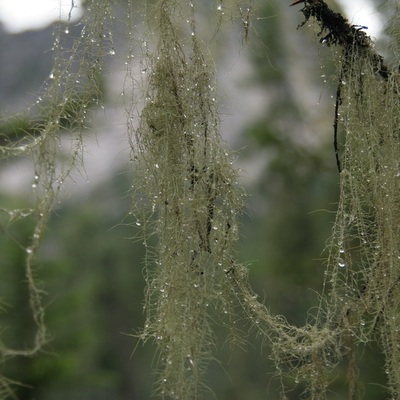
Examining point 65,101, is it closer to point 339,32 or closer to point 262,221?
point 339,32

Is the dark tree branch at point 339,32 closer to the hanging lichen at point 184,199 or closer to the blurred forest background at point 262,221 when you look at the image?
the hanging lichen at point 184,199

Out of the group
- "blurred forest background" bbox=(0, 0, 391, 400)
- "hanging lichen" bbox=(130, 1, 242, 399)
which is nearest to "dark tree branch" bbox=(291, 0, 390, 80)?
"hanging lichen" bbox=(130, 1, 242, 399)

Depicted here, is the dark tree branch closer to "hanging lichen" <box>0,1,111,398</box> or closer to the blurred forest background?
"hanging lichen" <box>0,1,111,398</box>

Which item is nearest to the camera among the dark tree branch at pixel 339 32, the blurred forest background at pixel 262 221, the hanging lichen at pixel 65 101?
the hanging lichen at pixel 65 101

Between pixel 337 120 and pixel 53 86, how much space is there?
1.07ft

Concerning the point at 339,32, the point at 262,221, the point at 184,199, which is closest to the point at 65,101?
the point at 184,199

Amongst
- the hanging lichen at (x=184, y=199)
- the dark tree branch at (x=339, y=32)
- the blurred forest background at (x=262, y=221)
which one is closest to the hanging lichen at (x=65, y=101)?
the hanging lichen at (x=184, y=199)

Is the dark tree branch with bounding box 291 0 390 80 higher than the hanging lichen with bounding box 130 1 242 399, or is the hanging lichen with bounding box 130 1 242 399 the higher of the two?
the dark tree branch with bounding box 291 0 390 80

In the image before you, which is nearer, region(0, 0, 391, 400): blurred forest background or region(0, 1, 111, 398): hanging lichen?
region(0, 1, 111, 398): hanging lichen

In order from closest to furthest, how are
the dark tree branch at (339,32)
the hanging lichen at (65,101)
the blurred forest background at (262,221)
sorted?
the hanging lichen at (65,101) → the dark tree branch at (339,32) → the blurred forest background at (262,221)

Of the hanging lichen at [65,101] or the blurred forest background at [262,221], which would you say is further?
the blurred forest background at [262,221]

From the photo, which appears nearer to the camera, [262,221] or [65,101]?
[65,101]

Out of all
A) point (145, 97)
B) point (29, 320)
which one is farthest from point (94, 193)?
point (145, 97)

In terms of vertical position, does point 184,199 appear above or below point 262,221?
below
